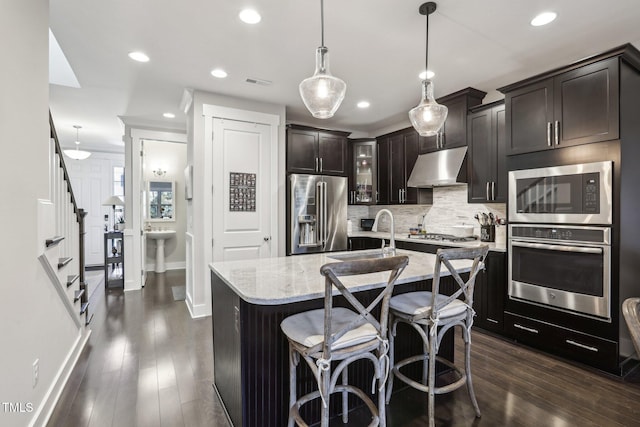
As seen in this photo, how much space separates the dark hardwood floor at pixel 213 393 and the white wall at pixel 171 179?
383cm

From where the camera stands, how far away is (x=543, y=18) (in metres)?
2.33

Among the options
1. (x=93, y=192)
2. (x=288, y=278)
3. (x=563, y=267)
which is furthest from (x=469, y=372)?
(x=93, y=192)

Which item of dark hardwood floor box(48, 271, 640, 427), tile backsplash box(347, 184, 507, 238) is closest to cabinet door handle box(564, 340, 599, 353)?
dark hardwood floor box(48, 271, 640, 427)

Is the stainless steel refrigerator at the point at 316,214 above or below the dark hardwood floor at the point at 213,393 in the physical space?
above

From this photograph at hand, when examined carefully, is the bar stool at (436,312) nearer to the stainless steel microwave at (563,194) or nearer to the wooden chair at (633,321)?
the wooden chair at (633,321)

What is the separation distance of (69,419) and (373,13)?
3428mm

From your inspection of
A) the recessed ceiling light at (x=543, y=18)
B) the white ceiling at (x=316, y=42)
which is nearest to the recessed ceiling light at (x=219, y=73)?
the white ceiling at (x=316, y=42)

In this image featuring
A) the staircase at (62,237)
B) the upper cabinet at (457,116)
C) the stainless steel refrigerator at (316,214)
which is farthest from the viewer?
the stainless steel refrigerator at (316,214)

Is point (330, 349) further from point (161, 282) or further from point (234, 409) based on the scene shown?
point (161, 282)

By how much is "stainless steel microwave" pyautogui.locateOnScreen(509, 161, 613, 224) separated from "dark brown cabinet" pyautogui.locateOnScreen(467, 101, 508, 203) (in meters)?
0.26

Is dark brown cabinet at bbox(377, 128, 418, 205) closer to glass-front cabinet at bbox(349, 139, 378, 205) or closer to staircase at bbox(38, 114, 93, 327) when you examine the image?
glass-front cabinet at bbox(349, 139, 378, 205)

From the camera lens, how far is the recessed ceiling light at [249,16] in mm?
2268

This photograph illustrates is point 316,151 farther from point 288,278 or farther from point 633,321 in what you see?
point 633,321

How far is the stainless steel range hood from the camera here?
3.81 meters
